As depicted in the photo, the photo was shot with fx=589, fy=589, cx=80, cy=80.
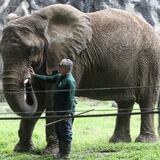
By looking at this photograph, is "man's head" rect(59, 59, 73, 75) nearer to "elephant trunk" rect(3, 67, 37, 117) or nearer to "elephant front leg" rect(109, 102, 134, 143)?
"elephant trunk" rect(3, 67, 37, 117)

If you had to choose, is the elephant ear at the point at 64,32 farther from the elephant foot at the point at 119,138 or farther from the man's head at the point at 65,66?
the elephant foot at the point at 119,138

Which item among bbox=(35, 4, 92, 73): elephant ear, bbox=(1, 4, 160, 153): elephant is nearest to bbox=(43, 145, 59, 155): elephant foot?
bbox=(1, 4, 160, 153): elephant

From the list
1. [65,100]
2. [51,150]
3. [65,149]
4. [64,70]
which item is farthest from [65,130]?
[51,150]

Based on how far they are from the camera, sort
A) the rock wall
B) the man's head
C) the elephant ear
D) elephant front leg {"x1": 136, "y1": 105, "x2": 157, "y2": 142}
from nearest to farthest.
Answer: the man's head
the elephant ear
elephant front leg {"x1": 136, "y1": 105, "x2": 157, "y2": 142}
the rock wall

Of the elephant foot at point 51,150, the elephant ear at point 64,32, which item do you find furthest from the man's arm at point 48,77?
the elephant foot at point 51,150

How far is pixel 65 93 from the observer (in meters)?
8.24

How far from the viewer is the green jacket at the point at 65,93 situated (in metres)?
8.15

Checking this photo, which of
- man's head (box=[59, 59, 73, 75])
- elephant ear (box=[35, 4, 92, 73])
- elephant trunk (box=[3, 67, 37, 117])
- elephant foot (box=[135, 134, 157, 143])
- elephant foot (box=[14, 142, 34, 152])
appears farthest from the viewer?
elephant foot (box=[135, 134, 157, 143])

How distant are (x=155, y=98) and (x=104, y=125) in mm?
4852

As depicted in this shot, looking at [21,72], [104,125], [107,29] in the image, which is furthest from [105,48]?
[104,125]

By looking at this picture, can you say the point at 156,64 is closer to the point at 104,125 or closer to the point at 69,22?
the point at 69,22

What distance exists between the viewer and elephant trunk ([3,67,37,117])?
27.8 feet

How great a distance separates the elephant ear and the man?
0.93 meters

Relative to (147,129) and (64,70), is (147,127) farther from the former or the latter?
(64,70)
